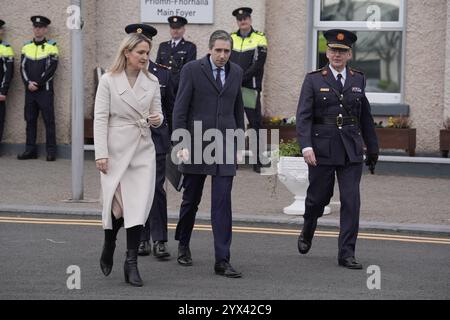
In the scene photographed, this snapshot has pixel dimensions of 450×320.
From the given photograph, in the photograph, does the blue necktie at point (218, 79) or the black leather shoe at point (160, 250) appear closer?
the blue necktie at point (218, 79)

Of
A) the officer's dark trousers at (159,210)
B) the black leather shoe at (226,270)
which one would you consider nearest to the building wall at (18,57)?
the officer's dark trousers at (159,210)

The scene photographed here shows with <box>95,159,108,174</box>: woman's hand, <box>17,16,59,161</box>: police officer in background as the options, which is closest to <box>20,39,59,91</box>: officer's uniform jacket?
<box>17,16,59,161</box>: police officer in background

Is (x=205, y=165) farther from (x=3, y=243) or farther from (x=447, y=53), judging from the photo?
(x=447, y=53)

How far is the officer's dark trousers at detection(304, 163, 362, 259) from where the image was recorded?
10.0 m

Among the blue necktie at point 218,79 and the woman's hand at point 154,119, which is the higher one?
the blue necktie at point 218,79

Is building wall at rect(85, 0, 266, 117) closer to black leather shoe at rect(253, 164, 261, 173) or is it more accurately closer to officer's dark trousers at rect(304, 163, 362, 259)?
black leather shoe at rect(253, 164, 261, 173)

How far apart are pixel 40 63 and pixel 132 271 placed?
8.99 metres

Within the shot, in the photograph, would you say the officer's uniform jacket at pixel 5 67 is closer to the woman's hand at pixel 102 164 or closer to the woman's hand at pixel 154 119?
the woman's hand at pixel 154 119

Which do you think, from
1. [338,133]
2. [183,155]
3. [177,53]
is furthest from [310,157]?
[177,53]

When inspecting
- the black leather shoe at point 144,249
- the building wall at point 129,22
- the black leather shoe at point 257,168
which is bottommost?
the black leather shoe at point 144,249

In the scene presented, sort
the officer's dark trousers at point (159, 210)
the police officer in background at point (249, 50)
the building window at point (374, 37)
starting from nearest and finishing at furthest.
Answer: the officer's dark trousers at point (159, 210) → the police officer in background at point (249, 50) → the building window at point (374, 37)

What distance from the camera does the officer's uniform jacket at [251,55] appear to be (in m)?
16.2

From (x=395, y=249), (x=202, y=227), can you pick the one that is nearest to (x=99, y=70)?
(x=202, y=227)
